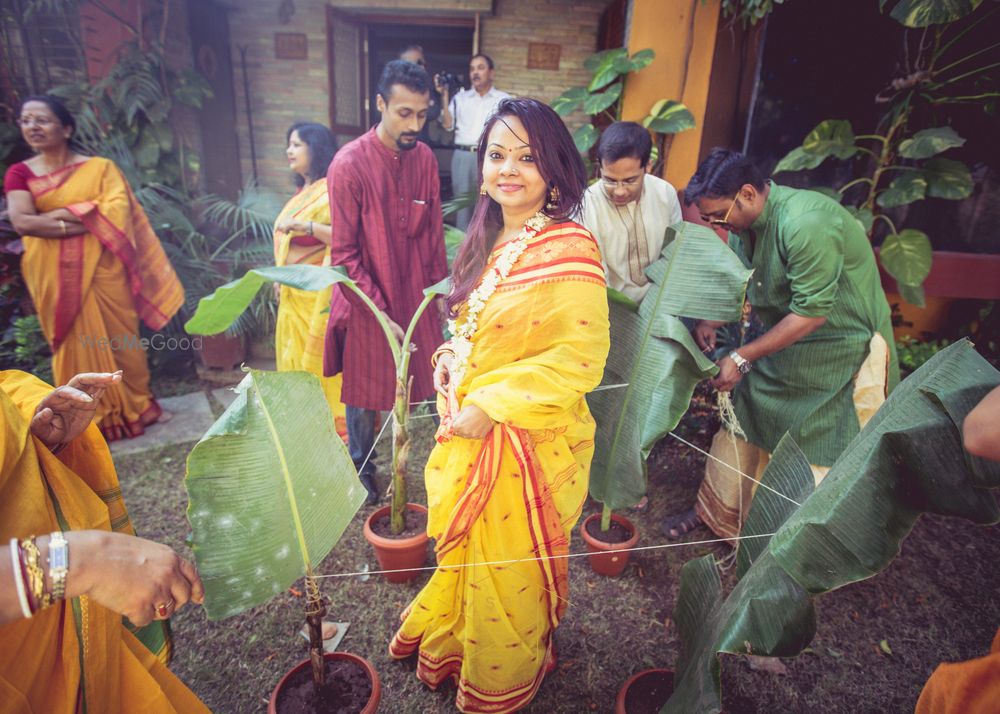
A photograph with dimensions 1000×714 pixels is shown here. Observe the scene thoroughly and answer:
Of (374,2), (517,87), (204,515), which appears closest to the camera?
(204,515)

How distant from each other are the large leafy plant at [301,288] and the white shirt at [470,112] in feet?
12.6

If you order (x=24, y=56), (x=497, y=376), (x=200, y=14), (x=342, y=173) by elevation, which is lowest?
(x=497, y=376)

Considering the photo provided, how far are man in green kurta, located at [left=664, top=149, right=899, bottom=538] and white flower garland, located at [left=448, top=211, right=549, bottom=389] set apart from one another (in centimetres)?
102

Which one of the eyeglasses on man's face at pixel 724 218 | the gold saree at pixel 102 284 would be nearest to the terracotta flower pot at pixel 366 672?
the eyeglasses on man's face at pixel 724 218

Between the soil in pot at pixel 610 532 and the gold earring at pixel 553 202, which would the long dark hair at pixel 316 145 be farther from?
the soil in pot at pixel 610 532

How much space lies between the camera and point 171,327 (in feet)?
16.7

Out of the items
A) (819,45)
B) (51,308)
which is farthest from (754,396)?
(51,308)

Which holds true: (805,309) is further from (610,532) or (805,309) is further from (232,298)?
(232,298)

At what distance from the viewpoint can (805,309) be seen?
7.39 feet

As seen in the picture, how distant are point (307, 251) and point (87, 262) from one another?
1.61m

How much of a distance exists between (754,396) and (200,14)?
6.78m

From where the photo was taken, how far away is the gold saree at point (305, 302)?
323 cm

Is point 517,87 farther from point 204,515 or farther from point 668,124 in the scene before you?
point 204,515

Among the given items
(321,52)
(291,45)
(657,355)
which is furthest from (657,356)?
(291,45)
